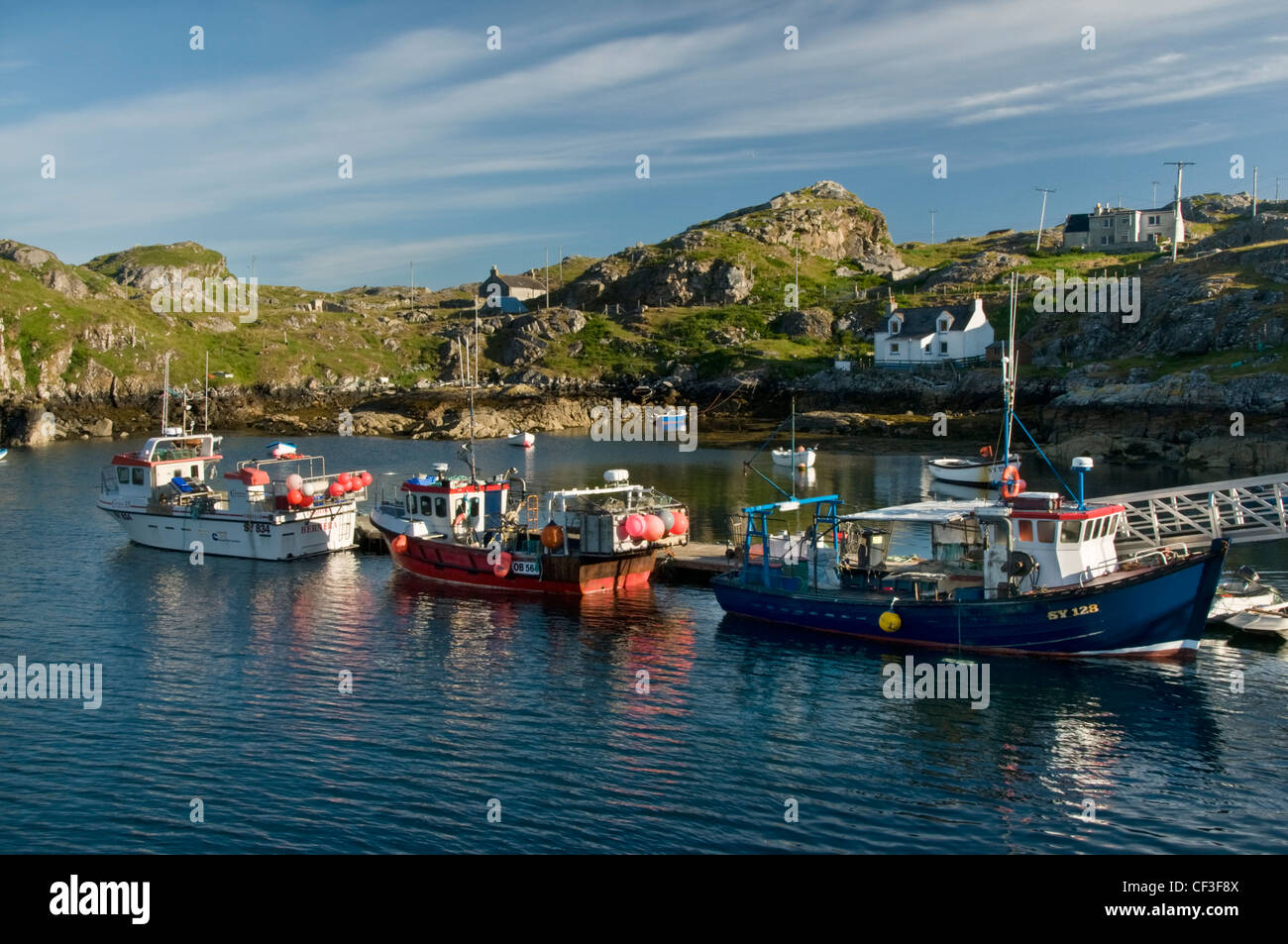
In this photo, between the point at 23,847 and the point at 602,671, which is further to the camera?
the point at 602,671

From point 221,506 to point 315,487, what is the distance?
5.29 metres

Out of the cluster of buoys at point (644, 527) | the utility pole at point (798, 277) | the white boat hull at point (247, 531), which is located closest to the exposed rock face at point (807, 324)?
the utility pole at point (798, 277)

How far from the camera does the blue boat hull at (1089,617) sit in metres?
34.2

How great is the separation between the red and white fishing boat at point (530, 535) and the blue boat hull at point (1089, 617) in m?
13.0

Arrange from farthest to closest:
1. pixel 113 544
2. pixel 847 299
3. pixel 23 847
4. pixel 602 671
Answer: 1. pixel 847 299
2. pixel 113 544
3. pixel 602 671
4. pixel 23 847

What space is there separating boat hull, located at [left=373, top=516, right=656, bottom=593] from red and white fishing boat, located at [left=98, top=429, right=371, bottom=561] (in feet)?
30.8

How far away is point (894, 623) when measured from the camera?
1446 inches

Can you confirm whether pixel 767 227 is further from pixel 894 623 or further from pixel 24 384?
pixel 894 623

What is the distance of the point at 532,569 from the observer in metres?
46.7

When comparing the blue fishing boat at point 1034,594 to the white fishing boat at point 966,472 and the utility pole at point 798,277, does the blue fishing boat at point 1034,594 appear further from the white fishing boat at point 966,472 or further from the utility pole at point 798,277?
the utility pole at point 798,277

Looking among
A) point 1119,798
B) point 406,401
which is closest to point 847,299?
point 406,401

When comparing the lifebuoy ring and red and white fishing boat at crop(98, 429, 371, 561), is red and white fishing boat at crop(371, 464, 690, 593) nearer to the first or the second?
red and white fishing boat at crop(98, 429, 371, 561)
